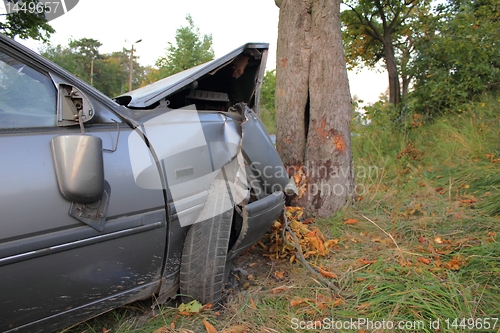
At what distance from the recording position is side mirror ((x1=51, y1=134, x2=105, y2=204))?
1.40 metres

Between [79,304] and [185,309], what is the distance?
635mm

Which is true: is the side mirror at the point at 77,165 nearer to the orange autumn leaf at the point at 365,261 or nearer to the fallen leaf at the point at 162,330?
the fallen leaf at the point at 162,330

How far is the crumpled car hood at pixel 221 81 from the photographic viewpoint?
221 cm

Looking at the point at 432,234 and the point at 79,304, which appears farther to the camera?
the point at 432,234

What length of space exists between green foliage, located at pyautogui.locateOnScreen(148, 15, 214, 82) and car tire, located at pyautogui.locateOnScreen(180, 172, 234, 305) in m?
22.5

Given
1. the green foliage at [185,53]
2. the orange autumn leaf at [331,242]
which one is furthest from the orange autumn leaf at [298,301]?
the green foliage at [185,53]

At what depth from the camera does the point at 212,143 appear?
2.07 metres

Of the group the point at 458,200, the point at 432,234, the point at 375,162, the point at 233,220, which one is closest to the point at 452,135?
the point at 375,162

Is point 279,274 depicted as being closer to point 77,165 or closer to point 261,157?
point 261,157

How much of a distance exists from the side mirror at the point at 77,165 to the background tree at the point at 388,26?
391 inches

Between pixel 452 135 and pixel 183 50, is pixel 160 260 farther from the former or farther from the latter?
pixel 183 50

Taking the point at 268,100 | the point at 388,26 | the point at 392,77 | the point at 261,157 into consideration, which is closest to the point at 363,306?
the point at 261,157

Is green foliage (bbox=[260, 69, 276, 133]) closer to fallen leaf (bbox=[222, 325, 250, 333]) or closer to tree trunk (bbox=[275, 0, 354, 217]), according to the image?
tree trunk (bbox=[275, 0, 354, 217])

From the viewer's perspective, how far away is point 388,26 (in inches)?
426
